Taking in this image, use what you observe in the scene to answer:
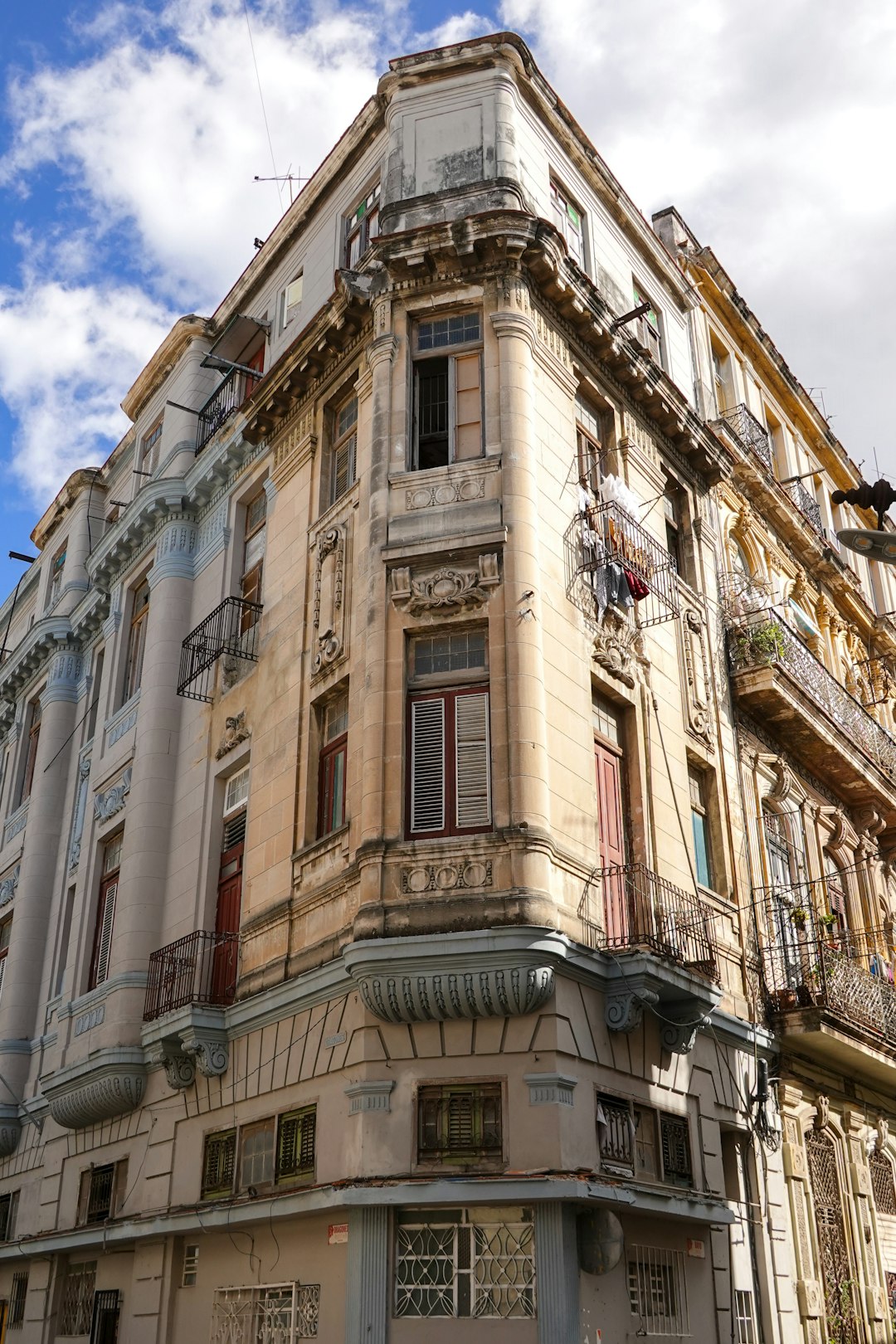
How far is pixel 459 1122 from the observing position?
13219mm

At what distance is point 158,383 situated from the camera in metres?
27.7

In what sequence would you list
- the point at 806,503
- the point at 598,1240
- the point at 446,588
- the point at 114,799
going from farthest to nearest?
the point at 806,503 < the point at 114,799 < the point at 446,588 < the point at 598,1240

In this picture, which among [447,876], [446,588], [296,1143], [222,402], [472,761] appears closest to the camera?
[447,876]

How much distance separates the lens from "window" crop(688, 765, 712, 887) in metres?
18.7

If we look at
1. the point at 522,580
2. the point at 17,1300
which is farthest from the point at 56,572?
the point at 522,580

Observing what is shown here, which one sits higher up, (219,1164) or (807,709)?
(807,709)

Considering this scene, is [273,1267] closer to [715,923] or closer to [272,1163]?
[272,1163]

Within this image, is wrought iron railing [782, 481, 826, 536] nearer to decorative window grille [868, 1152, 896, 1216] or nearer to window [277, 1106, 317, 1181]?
decorative window grille [868, 1152, 896, 1216]

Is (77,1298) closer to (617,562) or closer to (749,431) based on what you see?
(617,562)

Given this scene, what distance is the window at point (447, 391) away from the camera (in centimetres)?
1725

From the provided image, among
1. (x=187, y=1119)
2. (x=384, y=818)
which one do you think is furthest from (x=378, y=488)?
(x=187, y=1119)

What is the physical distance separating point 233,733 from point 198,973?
11.8 ft

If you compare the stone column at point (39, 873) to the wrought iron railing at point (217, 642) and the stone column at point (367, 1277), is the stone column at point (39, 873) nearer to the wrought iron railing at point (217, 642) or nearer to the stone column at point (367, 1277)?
the wrought iron railing at point (217, 642)

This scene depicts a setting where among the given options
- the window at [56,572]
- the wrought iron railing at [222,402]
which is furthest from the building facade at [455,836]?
the window at [56,572]
